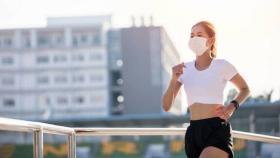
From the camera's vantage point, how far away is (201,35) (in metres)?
2.50

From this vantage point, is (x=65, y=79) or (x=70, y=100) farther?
(x=65, y=79)

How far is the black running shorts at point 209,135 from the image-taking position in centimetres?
241

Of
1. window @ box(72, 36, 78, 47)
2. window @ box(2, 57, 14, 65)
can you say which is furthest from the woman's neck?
window @ box(2, 57, 14, 65)

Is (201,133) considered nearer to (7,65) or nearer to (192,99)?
(192,99)

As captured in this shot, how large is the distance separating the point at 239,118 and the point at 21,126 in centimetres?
3821

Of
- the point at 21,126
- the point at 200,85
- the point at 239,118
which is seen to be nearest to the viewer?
the point at 21,126

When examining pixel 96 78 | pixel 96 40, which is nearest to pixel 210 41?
pixel 96 78

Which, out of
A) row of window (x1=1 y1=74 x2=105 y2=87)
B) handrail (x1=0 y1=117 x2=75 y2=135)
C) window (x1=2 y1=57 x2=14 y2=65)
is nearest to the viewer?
handrail (x1=0 y1=117 x2=75 y2=135)

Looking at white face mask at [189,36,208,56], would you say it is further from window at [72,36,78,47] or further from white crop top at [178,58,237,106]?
window at [72,36,78,47]

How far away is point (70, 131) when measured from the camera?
3.01m

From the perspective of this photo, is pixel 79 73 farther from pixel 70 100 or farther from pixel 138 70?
pixel 138 70

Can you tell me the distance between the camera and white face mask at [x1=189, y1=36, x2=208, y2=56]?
2484mm

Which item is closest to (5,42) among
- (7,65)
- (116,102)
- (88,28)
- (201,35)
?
(7,65)

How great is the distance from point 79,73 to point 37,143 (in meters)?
74.3
